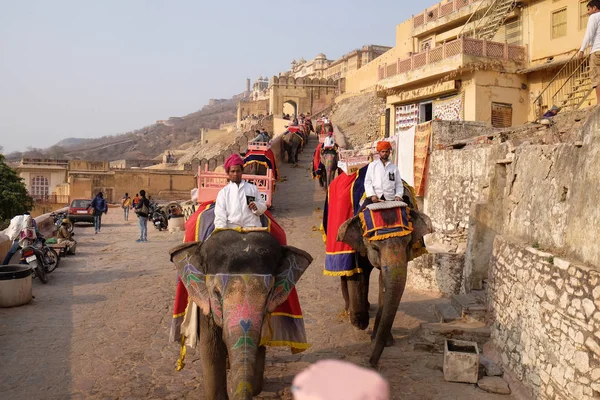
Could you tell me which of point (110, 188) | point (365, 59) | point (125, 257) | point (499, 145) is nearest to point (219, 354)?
point (499, 145)

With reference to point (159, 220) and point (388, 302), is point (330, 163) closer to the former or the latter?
point (159, 220)

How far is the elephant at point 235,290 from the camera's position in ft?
11.9

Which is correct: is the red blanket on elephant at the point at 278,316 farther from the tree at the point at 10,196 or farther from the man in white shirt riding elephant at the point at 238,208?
the tree at the point at 10,196

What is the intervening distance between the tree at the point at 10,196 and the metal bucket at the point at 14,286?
2322 centimetres

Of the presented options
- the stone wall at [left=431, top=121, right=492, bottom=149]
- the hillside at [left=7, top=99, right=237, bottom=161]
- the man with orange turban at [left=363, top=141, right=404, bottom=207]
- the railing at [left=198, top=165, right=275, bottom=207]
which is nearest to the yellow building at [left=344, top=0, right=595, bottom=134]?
the stone wall at [left=431, top=121, right=492, bottom=149]

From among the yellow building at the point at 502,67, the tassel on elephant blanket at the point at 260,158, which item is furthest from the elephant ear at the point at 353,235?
the yellow building at the point at 502,67

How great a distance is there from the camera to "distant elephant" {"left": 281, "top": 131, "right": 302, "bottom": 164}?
25.3 m

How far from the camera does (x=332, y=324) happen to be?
7.78m

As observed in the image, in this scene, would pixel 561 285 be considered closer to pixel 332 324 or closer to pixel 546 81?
pixel 332 324

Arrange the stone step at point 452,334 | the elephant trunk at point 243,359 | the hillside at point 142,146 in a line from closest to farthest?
1. the elephant trunk at point 243,359
2. the stone step at point 452,334
3. the hillside at point 142,146

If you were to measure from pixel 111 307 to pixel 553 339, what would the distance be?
22.0ft

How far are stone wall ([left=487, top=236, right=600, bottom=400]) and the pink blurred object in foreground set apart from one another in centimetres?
363

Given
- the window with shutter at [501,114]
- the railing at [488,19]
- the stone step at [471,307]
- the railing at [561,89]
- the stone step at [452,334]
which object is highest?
the railing at [488,19]

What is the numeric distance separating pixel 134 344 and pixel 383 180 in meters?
3.92
